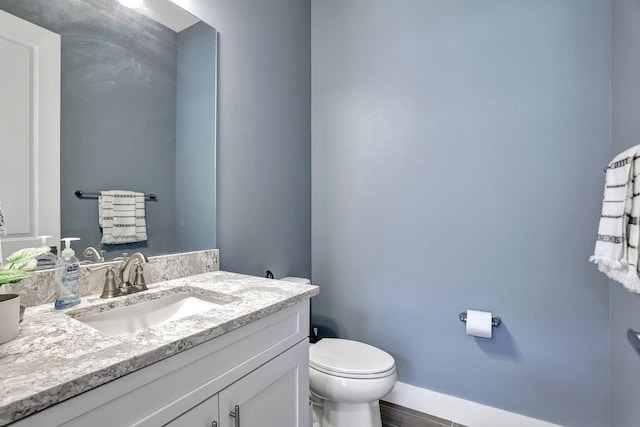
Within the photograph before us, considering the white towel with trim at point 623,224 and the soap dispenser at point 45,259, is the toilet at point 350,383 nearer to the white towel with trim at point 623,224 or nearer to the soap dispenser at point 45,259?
the white towel with trim at point 623,224

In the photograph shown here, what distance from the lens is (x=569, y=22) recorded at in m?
1.46

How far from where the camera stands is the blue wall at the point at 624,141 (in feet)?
3.78

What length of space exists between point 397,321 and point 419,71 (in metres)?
1.53

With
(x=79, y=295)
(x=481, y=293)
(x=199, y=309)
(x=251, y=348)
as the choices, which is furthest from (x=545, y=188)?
(x=79, y=295)

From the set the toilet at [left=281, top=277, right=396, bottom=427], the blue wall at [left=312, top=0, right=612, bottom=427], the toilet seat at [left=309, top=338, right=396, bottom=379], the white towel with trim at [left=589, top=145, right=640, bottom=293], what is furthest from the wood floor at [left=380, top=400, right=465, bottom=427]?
the white towel with trim at [left=589, top=145, right=640, bottom=293]

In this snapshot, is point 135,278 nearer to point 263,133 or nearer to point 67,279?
point 67,279

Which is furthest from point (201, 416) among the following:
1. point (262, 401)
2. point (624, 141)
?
point (624, 141)

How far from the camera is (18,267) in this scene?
2.31 feet

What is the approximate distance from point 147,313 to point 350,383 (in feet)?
3.01

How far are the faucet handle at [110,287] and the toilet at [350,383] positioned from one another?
36.7 inches

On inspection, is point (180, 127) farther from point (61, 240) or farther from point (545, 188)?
point (545, 188)

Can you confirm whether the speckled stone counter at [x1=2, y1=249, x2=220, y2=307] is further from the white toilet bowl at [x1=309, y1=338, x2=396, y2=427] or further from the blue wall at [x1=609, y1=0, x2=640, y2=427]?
the blue wall at [x1=609, y1=0, x2=640, y2=427]

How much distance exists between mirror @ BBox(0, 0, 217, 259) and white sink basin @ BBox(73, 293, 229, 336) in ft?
0.77

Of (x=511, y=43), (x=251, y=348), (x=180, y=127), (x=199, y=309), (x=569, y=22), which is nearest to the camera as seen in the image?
(x=251, y=348)
